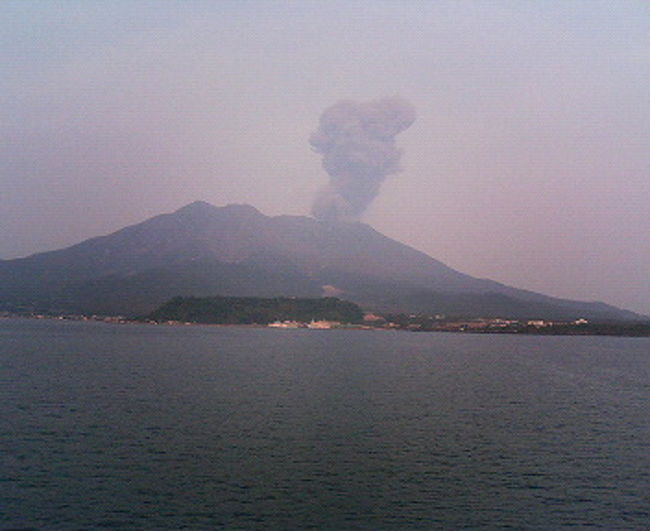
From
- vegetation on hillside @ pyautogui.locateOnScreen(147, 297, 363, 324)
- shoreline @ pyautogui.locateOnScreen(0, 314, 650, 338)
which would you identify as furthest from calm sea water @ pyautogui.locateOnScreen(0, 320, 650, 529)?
vegetation on hillside @ pyautogui.locateOnScreen(147, 297, 363, 324)

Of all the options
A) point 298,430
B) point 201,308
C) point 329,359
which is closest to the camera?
point 298,430

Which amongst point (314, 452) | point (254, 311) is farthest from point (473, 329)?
point (314, 452)

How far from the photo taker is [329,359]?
62344 mm

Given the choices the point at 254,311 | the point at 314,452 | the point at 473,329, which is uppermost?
the point at 254,311

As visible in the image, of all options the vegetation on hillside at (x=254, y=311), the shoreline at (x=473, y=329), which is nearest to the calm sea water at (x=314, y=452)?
the shoreline at (x=473, y=329)

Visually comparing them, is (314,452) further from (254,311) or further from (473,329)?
(254,311)

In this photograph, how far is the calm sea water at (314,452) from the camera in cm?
1733

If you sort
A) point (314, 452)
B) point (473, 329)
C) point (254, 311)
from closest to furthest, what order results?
point (314, 452)
point (473, 329)
point (254, 311)

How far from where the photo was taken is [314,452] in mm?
23359

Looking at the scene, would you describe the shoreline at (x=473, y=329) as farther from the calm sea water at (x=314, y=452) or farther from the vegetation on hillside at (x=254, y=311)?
the calm sea water at (x=314, y=452)

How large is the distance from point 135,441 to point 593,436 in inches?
667

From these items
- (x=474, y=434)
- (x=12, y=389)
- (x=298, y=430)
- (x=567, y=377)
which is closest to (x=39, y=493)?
(x=298, y=430)

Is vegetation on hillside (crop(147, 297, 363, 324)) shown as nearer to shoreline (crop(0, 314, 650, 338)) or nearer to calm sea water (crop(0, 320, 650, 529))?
shoreline (crop(0, 314, 650, 338))

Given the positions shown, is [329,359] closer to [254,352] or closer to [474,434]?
[254,352]
